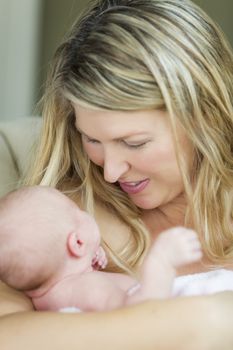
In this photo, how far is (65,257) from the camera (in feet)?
4.63

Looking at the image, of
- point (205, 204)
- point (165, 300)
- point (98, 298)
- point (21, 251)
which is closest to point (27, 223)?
point (21, 251)

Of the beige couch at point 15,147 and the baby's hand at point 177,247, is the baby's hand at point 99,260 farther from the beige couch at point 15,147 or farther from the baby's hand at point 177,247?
the beige couch at point 15,147

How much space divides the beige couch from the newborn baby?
0.41 m

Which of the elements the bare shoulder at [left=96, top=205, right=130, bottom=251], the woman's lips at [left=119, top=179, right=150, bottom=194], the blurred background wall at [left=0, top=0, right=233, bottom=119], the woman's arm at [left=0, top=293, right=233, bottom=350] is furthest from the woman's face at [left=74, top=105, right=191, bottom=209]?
the blurred background wall at [left=0, top=0, right=233, bottom=119]

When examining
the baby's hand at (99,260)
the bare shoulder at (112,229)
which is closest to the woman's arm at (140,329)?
the baby's hand at (99,260)

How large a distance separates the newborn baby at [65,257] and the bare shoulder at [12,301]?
0.02 metres

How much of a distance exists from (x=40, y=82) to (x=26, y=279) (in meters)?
1.71

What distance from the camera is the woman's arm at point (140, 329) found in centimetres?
118

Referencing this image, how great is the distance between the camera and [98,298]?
54.1 inches

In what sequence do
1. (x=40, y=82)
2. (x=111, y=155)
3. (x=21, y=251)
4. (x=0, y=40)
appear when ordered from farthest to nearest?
(x=40, y=82), (x=0, y=40), (x=111, y=155), (x=21, y=251)

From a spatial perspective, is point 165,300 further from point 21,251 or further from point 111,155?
point 111,155

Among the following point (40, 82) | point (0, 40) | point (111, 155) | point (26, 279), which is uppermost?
point (111, 155)

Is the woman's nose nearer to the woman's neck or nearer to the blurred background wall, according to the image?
the woman's neck

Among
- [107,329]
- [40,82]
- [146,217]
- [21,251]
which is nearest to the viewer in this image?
[107,329]
